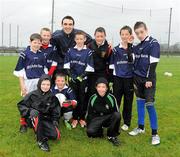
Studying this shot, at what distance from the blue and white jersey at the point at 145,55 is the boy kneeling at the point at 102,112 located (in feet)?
2.25

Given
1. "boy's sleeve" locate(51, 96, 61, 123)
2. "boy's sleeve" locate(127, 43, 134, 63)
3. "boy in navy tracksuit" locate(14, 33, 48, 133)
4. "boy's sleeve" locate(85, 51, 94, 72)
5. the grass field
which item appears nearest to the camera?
the grass field

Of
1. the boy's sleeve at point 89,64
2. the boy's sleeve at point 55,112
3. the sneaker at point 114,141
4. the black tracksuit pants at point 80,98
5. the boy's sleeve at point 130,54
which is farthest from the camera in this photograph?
the black tracksuit pants at point 80,98

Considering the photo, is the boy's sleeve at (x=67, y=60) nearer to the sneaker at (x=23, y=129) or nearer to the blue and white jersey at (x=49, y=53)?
the blue and white jersey at (x=49, y=53)

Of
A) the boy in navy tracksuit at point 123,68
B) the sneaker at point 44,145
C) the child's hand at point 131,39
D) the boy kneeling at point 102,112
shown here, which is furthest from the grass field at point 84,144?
the child's hand at point 131,39

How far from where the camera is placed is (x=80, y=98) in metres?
7.19

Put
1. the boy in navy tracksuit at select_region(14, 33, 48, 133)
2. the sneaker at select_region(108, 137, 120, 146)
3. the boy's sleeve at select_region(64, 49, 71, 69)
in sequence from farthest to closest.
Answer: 1. the boy's sleeve at select_region(64, 49, 71, 69)
2. the boy in navy tracksuit at select_region(14, 33, 48, 133)
3. the sneaker at select_region(108, 137, 120, 146)

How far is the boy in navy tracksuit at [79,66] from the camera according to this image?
6.88 m

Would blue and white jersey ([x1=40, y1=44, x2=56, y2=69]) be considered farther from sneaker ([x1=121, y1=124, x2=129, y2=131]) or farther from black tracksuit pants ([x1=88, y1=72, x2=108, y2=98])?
sneaker ([x1=121, y1=124, x2=129, y2=131])

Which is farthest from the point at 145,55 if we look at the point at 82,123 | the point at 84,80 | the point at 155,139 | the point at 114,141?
the point at 82,123

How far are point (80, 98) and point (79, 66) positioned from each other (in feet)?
2.28

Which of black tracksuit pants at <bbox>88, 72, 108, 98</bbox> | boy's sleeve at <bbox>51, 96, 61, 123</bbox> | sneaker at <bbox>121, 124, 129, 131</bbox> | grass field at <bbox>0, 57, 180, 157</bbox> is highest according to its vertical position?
black tracksuit pants at <bbox>88, 72, 108, 98</bbox>

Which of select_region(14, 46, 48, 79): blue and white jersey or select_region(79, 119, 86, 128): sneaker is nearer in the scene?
select_region(14, 46, 48, 79): blue and white jersey

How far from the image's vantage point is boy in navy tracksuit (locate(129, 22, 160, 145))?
616 centimetres

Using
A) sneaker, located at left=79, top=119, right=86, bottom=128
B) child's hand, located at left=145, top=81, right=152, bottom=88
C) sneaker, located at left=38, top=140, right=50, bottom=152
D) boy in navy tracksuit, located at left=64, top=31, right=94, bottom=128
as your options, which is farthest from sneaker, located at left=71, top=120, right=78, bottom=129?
child's hand, located at left=145, top=81, right=152, bottom=88
